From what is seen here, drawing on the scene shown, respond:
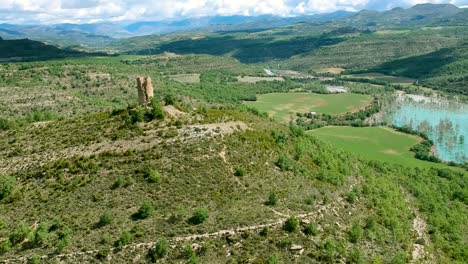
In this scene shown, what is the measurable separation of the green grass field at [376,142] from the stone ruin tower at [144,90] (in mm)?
67646

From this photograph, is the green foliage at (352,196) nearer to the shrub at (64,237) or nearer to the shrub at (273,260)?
the shrub at (273,260)

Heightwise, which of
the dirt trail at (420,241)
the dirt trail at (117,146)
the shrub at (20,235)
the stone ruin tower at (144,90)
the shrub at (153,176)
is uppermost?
the stone ruin tower at (144,90)

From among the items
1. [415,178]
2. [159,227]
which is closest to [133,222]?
[159,227]

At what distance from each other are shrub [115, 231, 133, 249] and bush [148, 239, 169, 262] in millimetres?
2253

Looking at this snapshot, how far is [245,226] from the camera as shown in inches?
1758

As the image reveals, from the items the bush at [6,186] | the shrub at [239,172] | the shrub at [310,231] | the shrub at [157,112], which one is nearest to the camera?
the shrub at [310,231]

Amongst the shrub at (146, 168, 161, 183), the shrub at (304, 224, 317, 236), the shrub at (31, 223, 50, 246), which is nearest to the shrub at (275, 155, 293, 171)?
the shrub at (304, 224, 317, 236)

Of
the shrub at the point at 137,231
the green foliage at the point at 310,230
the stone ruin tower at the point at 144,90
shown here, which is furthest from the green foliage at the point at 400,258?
the stone ruin tower at the point at 144,90

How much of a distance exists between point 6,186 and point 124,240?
1673 cm

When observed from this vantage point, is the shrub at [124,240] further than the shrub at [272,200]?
No

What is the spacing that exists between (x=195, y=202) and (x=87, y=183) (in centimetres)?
1194

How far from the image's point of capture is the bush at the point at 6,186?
48.9 m

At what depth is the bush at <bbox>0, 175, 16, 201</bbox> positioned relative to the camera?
48875 mm

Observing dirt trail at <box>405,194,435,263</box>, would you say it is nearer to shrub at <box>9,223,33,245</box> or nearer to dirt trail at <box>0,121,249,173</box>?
dirt trail at <box>0,121,249,173</box>
